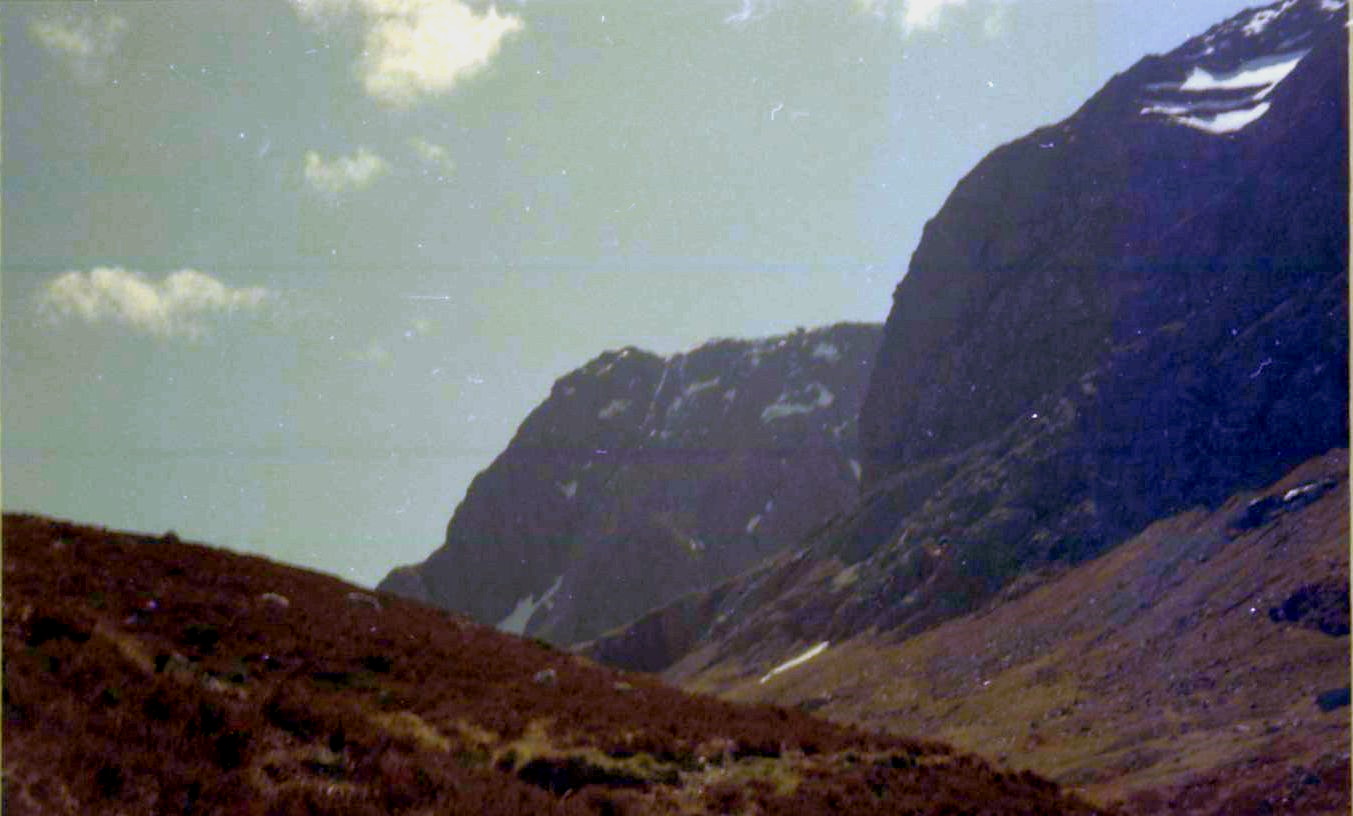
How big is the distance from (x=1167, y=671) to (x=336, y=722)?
64033 millimetres

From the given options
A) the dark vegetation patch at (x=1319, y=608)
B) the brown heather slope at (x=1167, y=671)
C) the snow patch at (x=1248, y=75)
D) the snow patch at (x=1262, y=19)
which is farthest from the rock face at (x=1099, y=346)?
the dark vegetation patch at (x=1319, y=608)

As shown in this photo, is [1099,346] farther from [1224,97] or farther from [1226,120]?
[1224,97]

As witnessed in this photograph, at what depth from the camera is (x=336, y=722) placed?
20.3m

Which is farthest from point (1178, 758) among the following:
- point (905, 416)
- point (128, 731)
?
point (905, 416)

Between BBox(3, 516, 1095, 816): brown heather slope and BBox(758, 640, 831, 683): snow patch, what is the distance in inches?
3835

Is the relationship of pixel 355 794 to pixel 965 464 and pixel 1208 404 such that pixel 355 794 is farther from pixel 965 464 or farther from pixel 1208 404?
pixel 965 464

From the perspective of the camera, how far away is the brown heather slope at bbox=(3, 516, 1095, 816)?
53.3 feet

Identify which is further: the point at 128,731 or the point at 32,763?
the point at 128,731

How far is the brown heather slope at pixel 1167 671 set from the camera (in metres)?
49.6

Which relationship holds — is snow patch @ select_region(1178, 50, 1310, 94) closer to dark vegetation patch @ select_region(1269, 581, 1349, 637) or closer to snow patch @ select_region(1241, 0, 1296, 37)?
snow patch @ select_region(1241, 0, 1296, 37)

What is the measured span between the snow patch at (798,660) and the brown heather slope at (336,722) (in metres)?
97.4

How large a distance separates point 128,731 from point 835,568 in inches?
5492

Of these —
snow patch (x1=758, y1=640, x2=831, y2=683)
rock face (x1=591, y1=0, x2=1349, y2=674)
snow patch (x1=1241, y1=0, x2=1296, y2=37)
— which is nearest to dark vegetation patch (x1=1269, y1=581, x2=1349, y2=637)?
rock face (x1=591, y1=0, x2=1349, y2=674)

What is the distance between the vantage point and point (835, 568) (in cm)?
15238
